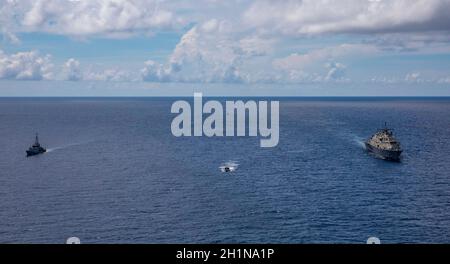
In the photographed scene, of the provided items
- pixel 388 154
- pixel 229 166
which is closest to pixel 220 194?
pixel 229 166

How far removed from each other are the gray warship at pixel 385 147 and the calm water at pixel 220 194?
2.52 metres

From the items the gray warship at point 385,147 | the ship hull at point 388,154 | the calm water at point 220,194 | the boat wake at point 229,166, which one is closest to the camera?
the calm water at point 220,194

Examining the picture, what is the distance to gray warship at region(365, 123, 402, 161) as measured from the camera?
111188mm

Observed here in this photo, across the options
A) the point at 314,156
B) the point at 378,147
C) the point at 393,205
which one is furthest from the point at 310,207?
the point at 378,147

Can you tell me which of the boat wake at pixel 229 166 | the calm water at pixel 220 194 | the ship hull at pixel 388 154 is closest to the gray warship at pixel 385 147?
the ship hull at pixel 388 154

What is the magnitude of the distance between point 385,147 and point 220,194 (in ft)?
181

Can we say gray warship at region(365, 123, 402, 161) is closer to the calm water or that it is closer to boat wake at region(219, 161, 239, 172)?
the calm water

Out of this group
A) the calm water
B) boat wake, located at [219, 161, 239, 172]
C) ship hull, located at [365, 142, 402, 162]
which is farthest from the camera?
ship hull, located at [365, 142, 402, 162]

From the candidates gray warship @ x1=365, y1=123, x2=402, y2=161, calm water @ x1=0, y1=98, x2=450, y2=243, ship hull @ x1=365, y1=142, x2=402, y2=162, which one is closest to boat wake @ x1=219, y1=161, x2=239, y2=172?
calm water @ x1=0, y1=98, x2=450, y2=243

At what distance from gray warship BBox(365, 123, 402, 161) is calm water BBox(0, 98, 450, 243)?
2.52 meters

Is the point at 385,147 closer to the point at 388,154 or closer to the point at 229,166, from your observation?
the point at 388,154

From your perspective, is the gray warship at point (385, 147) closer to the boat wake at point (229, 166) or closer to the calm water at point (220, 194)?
the calm water at point (220, 194)

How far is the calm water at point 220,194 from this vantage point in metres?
58.5

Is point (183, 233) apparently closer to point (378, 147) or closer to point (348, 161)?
point (348, 161)
